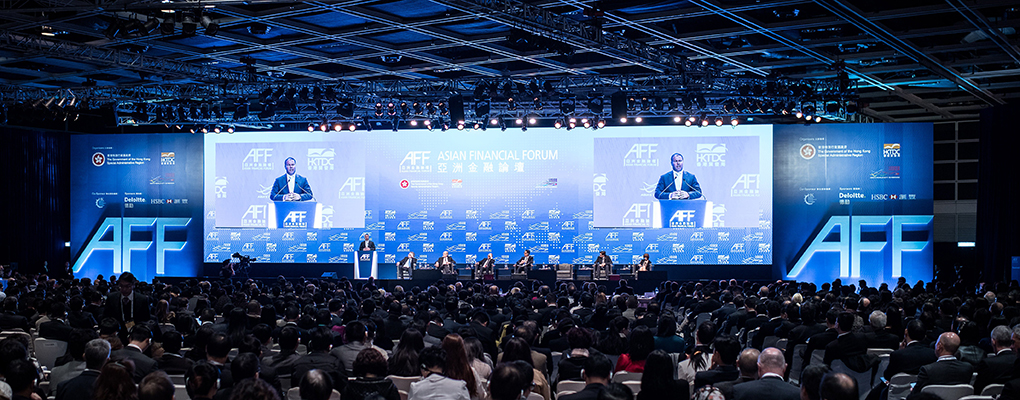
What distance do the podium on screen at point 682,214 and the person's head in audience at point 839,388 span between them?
18085mm

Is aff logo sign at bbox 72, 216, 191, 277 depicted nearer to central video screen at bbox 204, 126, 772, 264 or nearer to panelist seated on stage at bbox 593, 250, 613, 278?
central video screen at bbox 204, 126, 772, 264

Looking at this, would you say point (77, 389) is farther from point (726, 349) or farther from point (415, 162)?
point (415, 162)

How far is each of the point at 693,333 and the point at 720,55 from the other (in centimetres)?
636

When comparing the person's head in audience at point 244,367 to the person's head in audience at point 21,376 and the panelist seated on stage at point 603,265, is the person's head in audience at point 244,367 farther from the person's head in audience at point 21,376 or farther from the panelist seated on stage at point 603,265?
the panelist seated on stage at point 603,265

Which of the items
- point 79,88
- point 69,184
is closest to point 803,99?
point 79,88

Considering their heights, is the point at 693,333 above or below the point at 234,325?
below

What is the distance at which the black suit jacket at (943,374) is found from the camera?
630cm

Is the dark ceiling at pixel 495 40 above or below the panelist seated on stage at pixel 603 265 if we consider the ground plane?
above

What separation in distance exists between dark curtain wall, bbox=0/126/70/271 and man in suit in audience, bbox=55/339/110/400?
21.6 meters

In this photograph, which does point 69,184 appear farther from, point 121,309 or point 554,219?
point 121,309

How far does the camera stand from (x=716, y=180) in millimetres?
22156

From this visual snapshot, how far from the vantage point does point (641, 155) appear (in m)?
22.5

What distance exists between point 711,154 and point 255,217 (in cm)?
1302

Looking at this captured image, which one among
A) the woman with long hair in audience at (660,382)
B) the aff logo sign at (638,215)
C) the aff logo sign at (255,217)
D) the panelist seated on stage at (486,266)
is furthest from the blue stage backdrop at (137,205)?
the woman with long hair in audience at (660,382)
